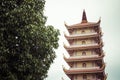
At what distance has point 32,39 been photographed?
790 inches

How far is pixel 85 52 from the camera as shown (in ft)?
130

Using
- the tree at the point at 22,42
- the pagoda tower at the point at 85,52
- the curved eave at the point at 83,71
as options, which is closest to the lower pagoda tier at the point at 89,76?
the pagoda tower at the point at 85,52

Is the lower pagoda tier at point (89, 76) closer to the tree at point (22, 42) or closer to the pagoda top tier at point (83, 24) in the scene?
the pagoda top tier at point (83, 24)

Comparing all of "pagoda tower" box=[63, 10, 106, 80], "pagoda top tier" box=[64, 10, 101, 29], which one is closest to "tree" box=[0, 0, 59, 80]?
"pagoda tower" box=[63, 10, 106, 80]

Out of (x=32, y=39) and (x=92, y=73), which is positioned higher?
(x=32, y=39)

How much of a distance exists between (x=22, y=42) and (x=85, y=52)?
70.1ft

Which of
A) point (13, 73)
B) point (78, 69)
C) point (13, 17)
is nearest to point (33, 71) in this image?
point (13, 73)

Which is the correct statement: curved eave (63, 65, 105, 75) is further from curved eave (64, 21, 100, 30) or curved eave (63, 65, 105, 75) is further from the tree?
the tree

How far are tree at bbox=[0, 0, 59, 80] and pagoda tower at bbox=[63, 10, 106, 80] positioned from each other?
17111 mm

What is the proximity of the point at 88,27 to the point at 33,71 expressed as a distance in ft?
76.0

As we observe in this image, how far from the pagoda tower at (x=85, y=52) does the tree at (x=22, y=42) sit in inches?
674

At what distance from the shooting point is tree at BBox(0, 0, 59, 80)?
1912 cm

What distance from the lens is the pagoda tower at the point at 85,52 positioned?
123 feet

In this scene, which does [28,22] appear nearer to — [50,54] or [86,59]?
[50,54]
